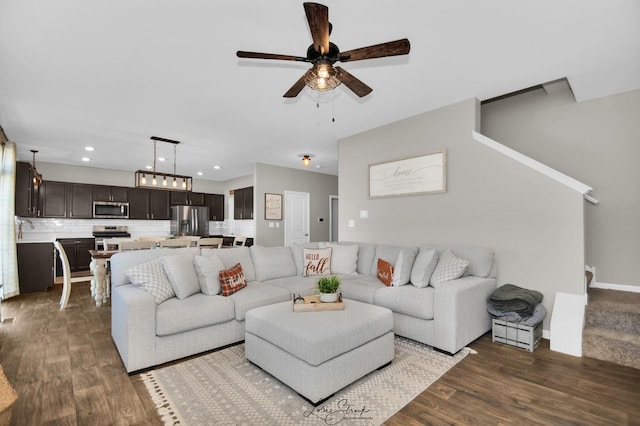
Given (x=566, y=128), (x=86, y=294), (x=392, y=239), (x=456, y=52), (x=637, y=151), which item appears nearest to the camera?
(x=456, y=52)

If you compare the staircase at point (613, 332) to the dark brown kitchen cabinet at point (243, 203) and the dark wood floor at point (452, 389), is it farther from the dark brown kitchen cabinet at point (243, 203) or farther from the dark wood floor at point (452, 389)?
the dark brown kitchen cabinet at point (243, 203)

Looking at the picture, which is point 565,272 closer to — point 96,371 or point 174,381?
point 174,381

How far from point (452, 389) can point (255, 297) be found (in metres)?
1.85

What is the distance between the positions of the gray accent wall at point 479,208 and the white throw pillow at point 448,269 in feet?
1.92

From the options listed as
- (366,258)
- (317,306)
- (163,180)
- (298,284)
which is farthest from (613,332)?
(163,180)

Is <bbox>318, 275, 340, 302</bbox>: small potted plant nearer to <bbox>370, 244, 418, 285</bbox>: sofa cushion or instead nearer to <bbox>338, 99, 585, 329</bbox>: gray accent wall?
<bbox>370, 244, 418, 285</bbox>: sofa cushion

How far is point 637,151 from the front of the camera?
11.1ft

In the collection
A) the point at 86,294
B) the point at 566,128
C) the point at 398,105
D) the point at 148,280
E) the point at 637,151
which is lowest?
the point at 86,294

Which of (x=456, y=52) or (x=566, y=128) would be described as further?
(x=566, y=128)

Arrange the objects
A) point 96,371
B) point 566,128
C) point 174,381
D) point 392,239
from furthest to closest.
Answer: point 392,239 < point 566,128 < point 96,371 < point 174,381

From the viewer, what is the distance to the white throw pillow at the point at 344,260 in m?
4.18

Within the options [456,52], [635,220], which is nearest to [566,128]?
[635,220]

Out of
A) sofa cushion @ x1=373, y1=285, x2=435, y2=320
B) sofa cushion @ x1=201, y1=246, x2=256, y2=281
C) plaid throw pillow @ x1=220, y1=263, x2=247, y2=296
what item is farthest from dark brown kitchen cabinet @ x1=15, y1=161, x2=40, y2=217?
sofa cushion @ x1=373, y1=285, x2=435, y2=320

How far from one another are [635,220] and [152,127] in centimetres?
624
